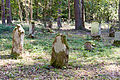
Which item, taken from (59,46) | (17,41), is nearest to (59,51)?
(59,46)

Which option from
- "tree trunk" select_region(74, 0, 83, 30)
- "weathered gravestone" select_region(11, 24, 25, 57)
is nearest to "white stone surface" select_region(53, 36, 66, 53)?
"weathered gravestone" select_region(11, 24, 25, 57)

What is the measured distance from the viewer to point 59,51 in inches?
257

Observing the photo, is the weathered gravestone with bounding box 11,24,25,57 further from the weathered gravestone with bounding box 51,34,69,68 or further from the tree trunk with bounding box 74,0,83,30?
the tree trunk with bounding box 74,0,83,30

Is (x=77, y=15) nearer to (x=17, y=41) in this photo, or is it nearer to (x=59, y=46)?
(x=17, y=41)

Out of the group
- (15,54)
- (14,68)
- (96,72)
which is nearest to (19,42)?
(15,54)

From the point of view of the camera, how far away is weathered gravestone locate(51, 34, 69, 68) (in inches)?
257

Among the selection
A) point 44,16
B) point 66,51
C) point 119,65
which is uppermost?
point 44,16

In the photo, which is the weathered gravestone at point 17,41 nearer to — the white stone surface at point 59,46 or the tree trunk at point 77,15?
the white stone surface at point 59,46

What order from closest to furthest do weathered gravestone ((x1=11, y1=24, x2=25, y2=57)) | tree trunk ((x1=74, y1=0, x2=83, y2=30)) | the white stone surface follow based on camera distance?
1. the white stone surface
2. weathered gravestone ((x1=11, y1=24, x2=25, y2=57))
3. tree trunk ((x1=74, y1=0, x2=83, y2=30))

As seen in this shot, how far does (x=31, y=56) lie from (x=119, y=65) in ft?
14.0

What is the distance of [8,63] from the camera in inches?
281

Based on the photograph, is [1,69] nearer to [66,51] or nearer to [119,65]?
[66,51]

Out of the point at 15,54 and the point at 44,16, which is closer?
the point at 15,54

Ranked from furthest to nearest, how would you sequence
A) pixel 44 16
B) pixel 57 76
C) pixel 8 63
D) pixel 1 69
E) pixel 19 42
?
pixel 44 16 < pixel 19 42 < pixel 8 63 < pixel 1 69 < pixel 57 76
